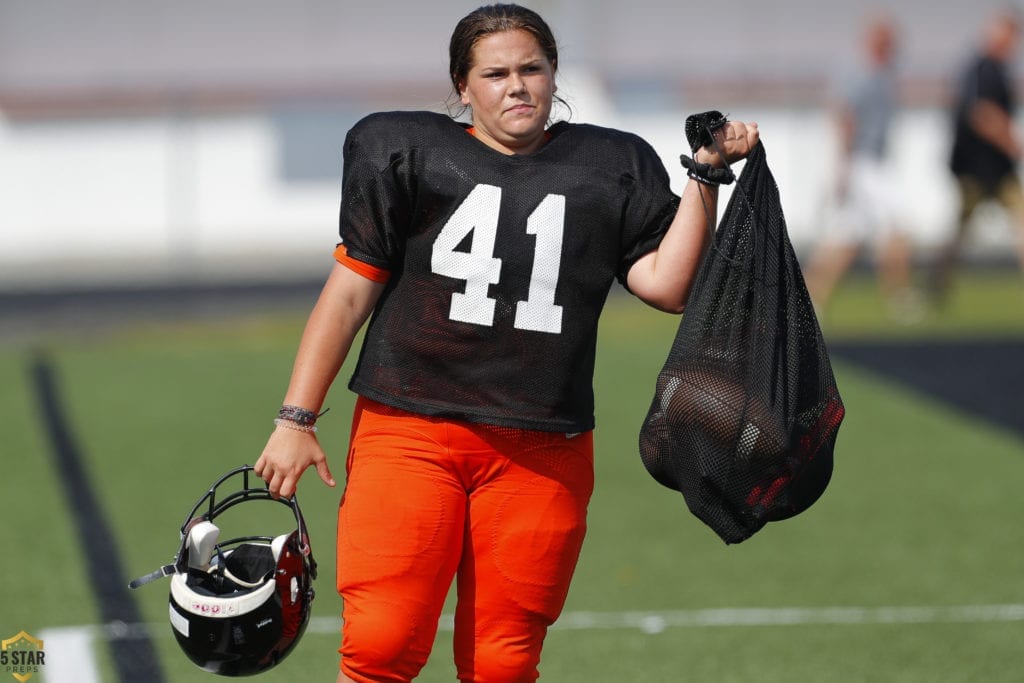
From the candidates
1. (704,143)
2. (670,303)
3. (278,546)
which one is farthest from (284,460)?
(704,143)

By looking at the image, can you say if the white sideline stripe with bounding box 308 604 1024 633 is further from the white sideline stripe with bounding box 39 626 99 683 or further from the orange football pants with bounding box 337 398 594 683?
the orange football pants with bounding box 337 398 594 683

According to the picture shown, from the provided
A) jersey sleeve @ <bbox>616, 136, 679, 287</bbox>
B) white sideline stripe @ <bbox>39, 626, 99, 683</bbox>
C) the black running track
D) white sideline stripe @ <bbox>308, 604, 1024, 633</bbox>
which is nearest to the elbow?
jersey sleeve @ <bbox>616, 136, 679, 287</bbox>

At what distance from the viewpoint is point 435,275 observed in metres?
3.80

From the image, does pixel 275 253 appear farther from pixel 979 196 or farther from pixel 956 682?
pixel 956 682

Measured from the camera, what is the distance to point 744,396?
3.65 meters

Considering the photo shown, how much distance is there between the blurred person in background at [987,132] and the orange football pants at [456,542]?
9954mm

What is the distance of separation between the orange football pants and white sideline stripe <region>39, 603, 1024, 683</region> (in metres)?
1.94

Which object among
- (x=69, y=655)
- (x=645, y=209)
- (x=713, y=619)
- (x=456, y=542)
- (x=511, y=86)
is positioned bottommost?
(x=69, y=655)

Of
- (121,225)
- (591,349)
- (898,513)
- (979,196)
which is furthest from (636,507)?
(121,225)

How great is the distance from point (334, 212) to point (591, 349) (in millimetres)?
15255

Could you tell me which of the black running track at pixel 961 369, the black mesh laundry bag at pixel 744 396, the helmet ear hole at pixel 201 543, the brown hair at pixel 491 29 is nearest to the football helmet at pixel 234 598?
the helmet ear hole at pixel 201 543

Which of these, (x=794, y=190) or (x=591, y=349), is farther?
(x=794, y=190)

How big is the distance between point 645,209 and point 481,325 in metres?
0.49

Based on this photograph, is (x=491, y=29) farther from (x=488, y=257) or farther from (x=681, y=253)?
(x=681, y=253)
